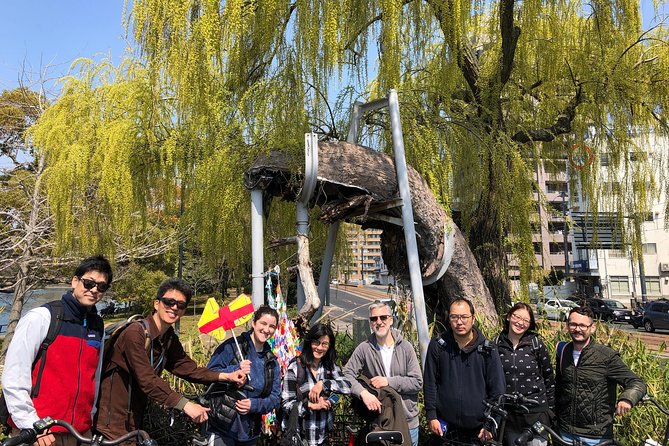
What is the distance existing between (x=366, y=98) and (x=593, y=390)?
15.3 ft

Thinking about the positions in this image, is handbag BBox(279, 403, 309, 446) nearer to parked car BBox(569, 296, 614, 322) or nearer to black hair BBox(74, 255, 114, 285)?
black hair BBox(74, 255, 114, 285)

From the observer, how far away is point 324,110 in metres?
6.22

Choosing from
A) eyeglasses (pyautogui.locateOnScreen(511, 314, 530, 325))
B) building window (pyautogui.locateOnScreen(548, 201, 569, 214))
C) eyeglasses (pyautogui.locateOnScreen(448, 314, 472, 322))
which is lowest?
eyeglasses (pyautogui.locateOnScreen(511, 314, 530, 325))

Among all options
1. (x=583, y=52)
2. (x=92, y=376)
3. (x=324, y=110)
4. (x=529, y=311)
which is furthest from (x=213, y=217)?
(x=583, y=52)

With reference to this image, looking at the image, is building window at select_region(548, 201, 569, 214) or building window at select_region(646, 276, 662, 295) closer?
building window at select_region(548, 201, 569, 214)

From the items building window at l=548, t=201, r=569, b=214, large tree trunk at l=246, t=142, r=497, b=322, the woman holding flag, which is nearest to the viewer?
the woman holding flag

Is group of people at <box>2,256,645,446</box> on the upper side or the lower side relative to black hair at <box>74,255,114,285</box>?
lower

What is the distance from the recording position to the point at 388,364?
3352 millimetres

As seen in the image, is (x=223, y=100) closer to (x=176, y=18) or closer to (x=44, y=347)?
(x=176, y=18)

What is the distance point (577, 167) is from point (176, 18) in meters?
6.48

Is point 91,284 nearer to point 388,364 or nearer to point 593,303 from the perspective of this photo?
point 388,364

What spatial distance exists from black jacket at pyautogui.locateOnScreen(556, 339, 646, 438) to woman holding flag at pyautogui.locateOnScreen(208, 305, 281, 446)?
6.06ft

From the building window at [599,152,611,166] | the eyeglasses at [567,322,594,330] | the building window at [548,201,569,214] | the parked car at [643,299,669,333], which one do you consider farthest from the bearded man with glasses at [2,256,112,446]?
the parked car at [643,299,669,333]

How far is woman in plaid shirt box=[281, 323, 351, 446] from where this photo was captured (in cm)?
308
